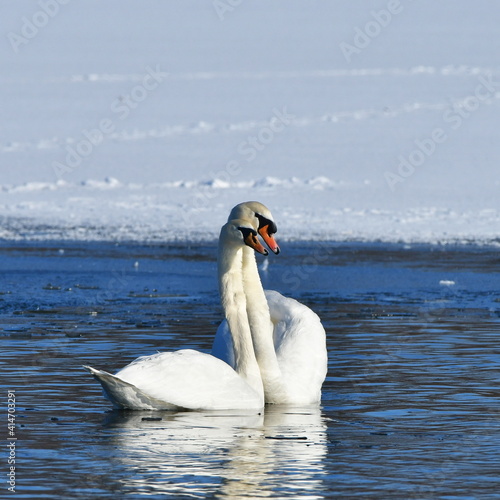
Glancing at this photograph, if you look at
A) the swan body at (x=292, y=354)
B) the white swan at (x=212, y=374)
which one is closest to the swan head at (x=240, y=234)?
the white swan at (x=212, y=374)

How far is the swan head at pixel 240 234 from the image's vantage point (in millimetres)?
8852

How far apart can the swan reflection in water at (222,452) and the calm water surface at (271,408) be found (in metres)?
0.02

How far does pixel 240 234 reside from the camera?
29.4ft

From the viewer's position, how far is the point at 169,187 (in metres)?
33.2

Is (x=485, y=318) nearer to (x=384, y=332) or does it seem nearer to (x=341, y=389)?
(x=384, y=332)

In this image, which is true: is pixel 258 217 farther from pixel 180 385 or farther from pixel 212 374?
pixel 180 385

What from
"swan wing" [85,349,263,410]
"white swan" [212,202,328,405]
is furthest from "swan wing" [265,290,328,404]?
"swan wing" [85,349,263,410]

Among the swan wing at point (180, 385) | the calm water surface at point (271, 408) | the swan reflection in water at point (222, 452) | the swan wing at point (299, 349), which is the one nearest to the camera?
the swan reflection in water at point (222, 452)

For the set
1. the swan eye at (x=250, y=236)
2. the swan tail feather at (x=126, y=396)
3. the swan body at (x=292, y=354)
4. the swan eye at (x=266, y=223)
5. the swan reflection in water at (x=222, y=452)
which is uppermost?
the swan eye at (x=266, y=223)

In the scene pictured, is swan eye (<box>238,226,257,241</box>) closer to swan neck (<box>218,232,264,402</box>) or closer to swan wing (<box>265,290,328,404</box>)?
swan neck (<box>218,232,264,402</box>)

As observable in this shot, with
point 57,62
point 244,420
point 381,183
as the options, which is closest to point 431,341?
point 244,420

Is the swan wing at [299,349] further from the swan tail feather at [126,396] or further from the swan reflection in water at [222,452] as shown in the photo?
the swan tail feather at [126,396]

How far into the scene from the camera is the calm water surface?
6289 mm

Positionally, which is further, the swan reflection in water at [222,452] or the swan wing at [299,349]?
the swan wing at [299,349]
